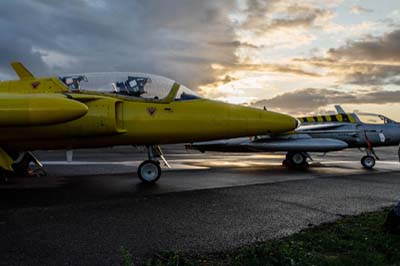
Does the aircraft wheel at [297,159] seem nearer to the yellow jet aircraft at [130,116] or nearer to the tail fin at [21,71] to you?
the yellow jet aircraft at [130,116]

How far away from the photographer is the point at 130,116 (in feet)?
26.3

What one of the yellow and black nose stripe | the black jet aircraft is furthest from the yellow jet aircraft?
the yellow and black nose stripe

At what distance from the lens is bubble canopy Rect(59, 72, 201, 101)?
Answer: 8273mm

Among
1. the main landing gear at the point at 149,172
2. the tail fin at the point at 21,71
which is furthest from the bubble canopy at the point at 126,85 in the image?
the main landing gear at the point at 149,172

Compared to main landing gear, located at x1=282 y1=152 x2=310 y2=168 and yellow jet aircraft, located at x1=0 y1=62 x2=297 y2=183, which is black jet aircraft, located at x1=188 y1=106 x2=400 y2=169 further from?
yellow jet aircraft, located at x1=0 y1=62 x2=297 y2=183

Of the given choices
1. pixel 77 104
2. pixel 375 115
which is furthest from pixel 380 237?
pixel 375 115

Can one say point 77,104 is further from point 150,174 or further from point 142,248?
point 142,248

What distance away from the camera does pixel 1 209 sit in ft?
18.6

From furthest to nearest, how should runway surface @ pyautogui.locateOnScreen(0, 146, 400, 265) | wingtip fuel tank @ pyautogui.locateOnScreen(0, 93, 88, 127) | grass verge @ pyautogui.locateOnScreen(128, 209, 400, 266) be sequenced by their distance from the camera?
wingtip fuel tank @ pyautogui.locateOnScreen(0, 93, 88, 127), runway surface @ pyautogui.locateOnScreen(0, 146, 400, 265), grass verge @ pyautogui.locateOnScreen(128, 209, 400, 266)

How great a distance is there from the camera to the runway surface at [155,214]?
3.67 metres

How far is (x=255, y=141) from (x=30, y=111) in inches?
406

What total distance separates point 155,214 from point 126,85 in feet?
13.1

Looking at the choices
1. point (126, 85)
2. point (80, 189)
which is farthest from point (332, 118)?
point (80, 189)

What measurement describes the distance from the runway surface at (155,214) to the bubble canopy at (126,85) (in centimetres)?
219
